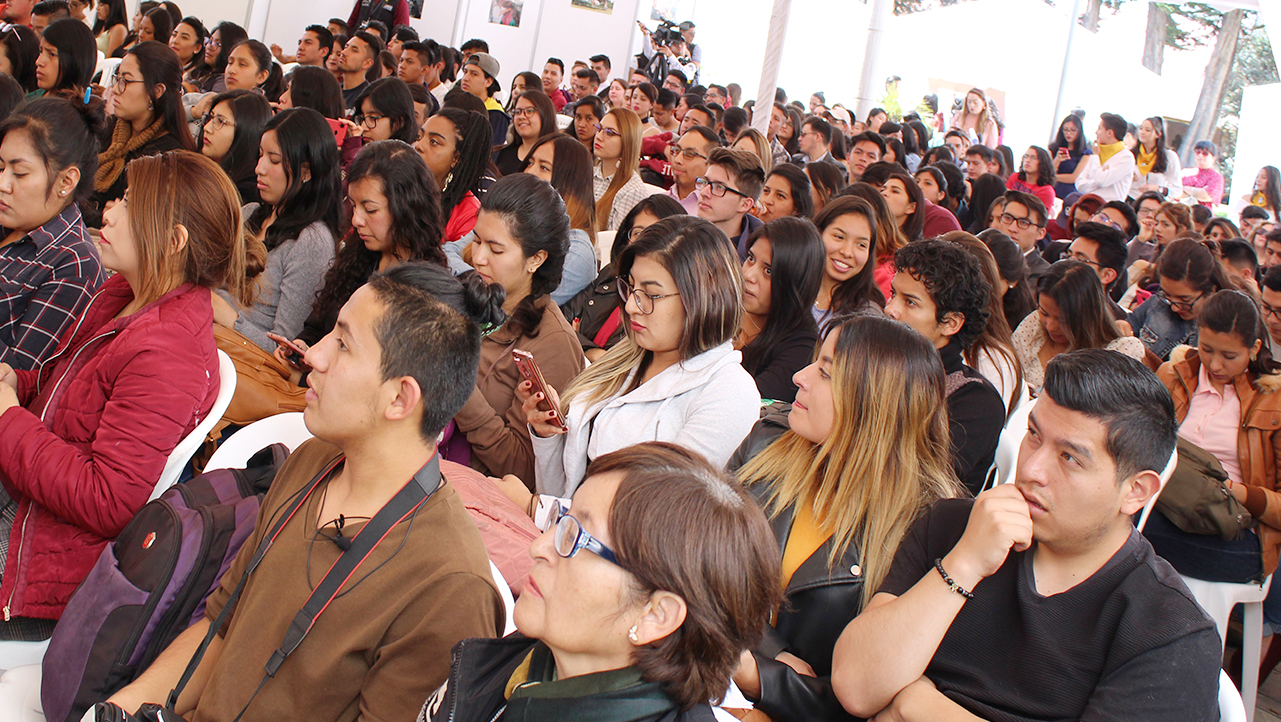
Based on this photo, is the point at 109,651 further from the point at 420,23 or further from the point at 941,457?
the point at 420,23

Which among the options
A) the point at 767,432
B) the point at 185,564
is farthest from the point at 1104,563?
the point at 185,564

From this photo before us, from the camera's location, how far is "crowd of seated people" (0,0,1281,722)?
1.34 m

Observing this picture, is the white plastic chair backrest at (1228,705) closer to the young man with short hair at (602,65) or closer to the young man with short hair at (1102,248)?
the young man with short hair at (1102,248)

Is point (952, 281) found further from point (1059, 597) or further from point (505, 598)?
point (505, 598)

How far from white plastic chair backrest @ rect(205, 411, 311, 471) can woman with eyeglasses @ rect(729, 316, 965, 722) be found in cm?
111

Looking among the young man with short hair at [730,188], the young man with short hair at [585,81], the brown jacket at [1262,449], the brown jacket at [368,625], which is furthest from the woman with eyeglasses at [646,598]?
the young man with short hair at [585,81]

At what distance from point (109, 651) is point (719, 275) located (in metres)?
1.70

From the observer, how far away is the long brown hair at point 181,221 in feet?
7.13

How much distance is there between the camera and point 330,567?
1562 millimetres

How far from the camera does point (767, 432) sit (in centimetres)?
229

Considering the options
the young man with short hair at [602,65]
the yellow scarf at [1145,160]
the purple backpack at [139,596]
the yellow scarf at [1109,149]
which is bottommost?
the purple backpack at [139,596]

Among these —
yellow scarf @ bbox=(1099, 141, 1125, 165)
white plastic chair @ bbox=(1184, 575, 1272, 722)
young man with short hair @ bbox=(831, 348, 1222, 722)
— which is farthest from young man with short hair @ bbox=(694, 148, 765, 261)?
yellow scarf @ bbox=(1099, 141, 1125, 165)

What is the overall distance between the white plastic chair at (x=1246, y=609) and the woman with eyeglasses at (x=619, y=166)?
→ 11.3ft

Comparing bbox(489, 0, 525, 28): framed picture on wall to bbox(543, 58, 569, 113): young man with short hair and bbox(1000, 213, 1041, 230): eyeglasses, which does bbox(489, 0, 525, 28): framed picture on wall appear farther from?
bbox(1000, 213, 1041, 230): eyeglasses
